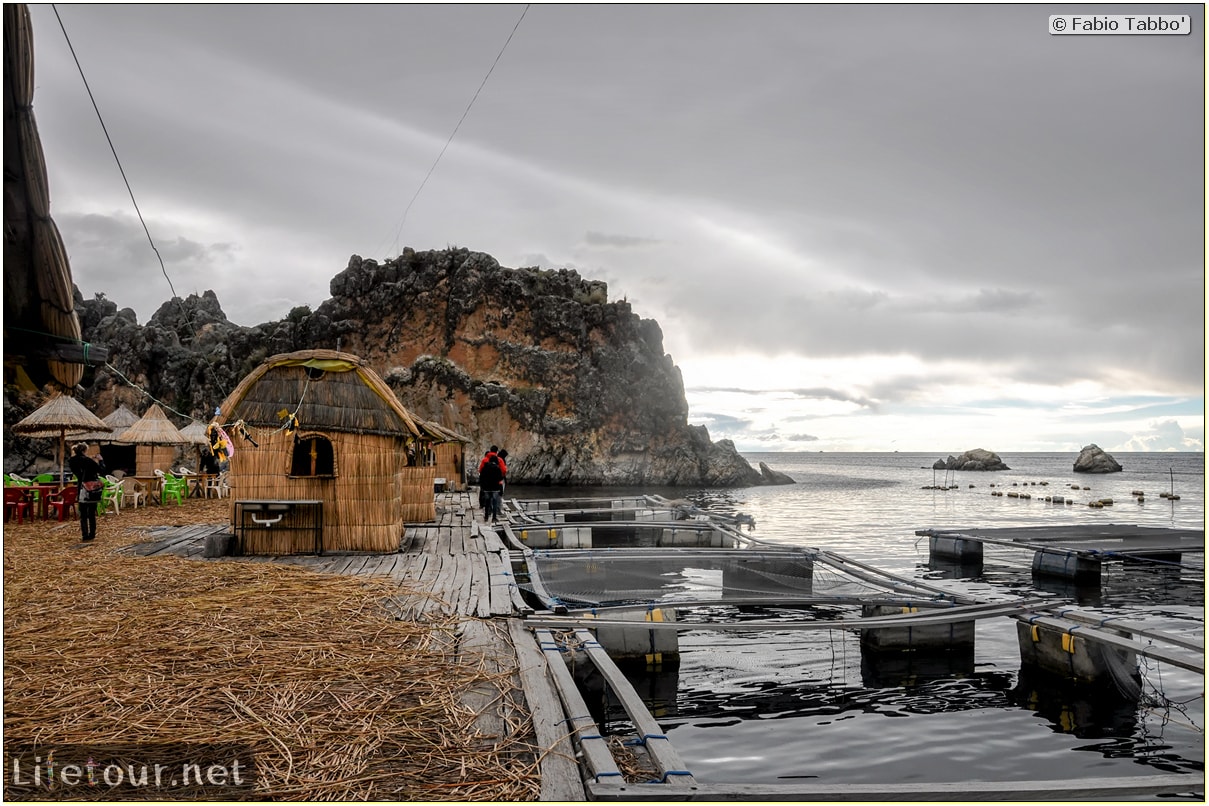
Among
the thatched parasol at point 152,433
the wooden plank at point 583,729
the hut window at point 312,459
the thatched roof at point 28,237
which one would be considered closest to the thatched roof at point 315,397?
the hut window at point 312,459

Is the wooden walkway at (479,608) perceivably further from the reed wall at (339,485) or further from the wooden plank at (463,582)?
the reed wall at (339,485)

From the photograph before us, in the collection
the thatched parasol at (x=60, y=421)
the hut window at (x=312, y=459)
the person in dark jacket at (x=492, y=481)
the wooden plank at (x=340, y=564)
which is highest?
the thatched parasol at (x=60, y=421)

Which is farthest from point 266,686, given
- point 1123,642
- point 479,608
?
point 1123,642

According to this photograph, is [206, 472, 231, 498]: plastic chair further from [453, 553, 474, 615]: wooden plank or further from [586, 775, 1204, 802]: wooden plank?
[586, 775, 1204, 802]: wooden plank

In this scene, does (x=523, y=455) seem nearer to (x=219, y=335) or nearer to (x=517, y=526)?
(x=219, y=335)

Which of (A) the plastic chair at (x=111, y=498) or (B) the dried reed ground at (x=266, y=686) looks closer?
(B) the dried reed ground at (x=266, y=686)

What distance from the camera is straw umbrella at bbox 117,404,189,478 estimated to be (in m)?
28.7

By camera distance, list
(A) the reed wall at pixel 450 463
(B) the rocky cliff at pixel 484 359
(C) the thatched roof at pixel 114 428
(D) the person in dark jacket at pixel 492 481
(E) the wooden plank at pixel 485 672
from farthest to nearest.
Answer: (B) the rocky cliff at pixel 484 359
(A) the reed wall at pixel 450 463
(C) the thatched roof at pixel 114 428
(D) the person in dark jacket at pixel 492 481
(E) the wooden plank at pixel 485 672

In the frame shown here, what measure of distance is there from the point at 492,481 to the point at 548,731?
1665 centimetres

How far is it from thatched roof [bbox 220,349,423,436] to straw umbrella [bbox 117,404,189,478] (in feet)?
59.2

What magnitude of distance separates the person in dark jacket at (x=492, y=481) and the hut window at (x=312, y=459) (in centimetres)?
645

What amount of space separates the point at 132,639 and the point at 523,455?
71561 millimetres

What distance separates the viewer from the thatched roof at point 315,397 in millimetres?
13930

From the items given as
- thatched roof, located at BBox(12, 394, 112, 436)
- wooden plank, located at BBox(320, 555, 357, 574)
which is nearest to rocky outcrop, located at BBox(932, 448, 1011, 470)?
thatched roof, located at BBox(12, 394, 112, 436)
